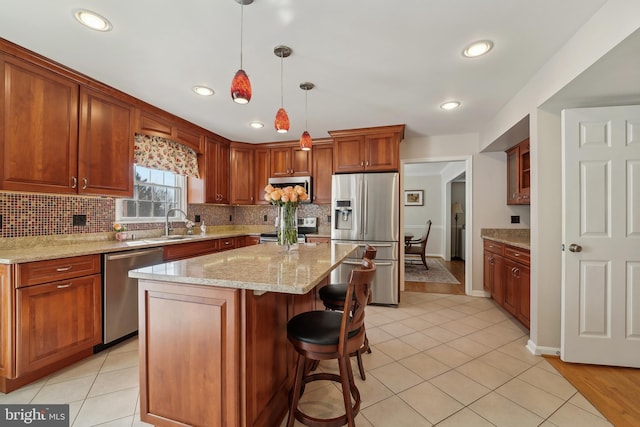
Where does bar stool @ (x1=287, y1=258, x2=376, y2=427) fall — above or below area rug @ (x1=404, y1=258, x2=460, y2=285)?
above

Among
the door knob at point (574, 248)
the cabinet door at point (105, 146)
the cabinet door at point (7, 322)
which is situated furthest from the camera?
the cabinet door at point (105, 146)

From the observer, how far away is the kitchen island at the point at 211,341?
125 centimetres

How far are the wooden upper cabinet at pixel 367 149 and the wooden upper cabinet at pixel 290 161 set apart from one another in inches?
24.8

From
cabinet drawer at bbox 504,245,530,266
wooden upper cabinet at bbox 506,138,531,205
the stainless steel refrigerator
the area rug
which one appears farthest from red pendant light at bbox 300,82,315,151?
Answer: the area rug

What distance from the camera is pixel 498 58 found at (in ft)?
6.73

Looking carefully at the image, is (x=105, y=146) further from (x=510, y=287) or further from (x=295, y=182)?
(x=510, y=287)

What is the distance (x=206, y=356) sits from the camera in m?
1.29

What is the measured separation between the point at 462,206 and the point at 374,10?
711 centimetres

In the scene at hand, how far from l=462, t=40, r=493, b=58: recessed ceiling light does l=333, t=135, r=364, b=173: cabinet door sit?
71.6 inches

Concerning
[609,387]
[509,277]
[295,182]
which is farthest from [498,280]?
[295,182]

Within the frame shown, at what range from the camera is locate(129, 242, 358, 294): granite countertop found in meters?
1.17

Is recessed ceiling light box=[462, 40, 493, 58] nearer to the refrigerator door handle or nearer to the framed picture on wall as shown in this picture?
the refrigerator door handle

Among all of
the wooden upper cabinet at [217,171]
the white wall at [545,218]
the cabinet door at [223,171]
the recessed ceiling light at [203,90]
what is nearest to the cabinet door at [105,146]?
the recessed ceiling light at [203,90]

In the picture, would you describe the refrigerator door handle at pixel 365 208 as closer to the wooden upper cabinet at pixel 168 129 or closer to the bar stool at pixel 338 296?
the bar stool at pixel 338 296
